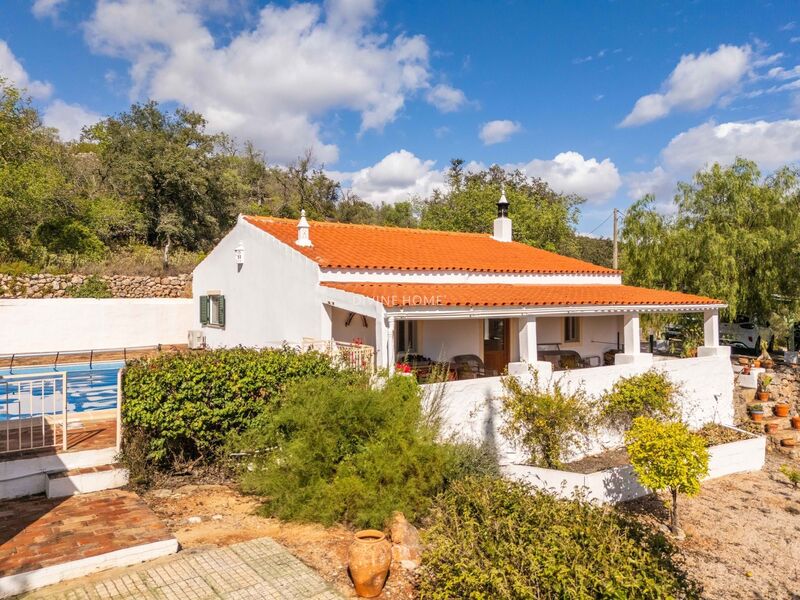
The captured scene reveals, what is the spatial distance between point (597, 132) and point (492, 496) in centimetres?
2527

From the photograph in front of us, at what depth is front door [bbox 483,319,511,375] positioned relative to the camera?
1656cm

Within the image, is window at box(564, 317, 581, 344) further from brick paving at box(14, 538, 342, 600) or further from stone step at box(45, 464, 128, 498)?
stone step at box(45, 464, 128, 498)

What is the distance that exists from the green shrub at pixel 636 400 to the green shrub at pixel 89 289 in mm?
23581

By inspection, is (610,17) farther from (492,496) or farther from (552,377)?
(492,496)

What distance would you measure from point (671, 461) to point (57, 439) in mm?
11905

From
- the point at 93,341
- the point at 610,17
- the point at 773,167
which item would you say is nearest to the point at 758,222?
the point at 773,167

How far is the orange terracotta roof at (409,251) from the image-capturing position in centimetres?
1464

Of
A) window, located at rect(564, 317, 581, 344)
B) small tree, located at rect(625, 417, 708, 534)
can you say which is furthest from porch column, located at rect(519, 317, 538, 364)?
window, located at rect(564, 317, 581, 344)

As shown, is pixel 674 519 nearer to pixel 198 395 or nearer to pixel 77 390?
pixel 198 395

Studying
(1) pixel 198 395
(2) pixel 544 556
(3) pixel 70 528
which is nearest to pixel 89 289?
(1) pixel 198 395

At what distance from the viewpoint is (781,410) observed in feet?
59.6

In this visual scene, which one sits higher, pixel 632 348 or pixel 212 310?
pixel 212 310

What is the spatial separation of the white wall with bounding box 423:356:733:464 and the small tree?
2.46 m

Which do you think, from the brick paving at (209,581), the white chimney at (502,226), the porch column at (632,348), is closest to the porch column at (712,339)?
the porch column at (632,348)
